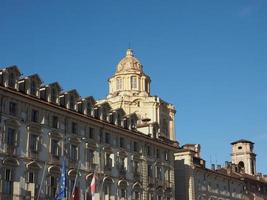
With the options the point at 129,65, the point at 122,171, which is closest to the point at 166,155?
the point at 122,171

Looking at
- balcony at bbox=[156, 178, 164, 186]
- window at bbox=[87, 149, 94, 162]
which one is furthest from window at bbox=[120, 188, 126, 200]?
balcony at bbox=[156, 178, 164, 186]

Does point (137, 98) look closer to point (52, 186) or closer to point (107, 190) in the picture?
point (107, 190)

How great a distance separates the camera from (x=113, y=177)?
71000 millimetres

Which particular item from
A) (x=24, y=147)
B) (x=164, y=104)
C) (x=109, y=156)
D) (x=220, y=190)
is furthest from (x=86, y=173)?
(x=164, y=104)

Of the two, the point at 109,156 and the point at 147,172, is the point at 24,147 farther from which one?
the point at 147,172

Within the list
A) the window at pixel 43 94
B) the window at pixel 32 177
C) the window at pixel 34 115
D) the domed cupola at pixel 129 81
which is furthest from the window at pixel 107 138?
the domed cupola at pixel 129 81

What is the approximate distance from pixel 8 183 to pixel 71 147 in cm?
1108

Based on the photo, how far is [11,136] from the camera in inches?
2266

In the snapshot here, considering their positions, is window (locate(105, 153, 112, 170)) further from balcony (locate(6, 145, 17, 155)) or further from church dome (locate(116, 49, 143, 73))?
church dome (locate(116, 49, 143, 73))

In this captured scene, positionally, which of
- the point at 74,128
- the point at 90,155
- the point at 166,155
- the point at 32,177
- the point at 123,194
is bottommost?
the point at 123,194

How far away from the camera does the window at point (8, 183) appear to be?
55.6 meters

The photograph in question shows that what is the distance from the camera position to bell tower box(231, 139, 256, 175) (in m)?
133

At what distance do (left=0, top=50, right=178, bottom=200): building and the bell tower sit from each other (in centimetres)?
5278

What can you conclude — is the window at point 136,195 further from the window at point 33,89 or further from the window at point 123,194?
the window at point 33,89
